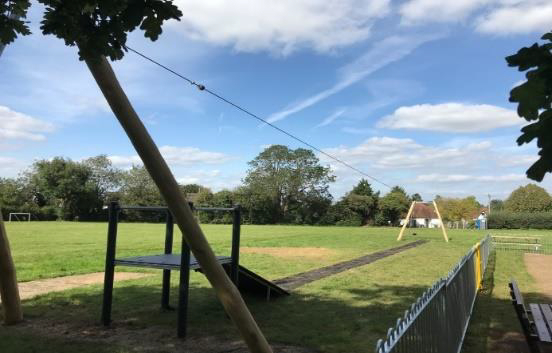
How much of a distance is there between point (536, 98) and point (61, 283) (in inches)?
446

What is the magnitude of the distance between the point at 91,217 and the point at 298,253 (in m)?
62.7

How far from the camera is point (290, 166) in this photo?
3403 inches

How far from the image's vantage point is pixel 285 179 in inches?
3273

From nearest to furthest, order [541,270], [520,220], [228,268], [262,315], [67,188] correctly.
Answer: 1. [262,315]
2. [228,268]
3. [541,270]
4. [520,220]
5. [67,188]

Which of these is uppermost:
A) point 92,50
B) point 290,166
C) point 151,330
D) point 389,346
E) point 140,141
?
point 290,166

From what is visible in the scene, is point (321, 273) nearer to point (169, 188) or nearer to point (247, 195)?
→ point (169, 188)

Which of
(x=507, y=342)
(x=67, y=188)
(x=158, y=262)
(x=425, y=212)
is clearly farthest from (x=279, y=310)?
(x=425, y=212)

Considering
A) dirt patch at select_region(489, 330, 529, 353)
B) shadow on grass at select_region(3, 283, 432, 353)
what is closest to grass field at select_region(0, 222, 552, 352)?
shadow on grass at select_region(3, 283, 432, 353)

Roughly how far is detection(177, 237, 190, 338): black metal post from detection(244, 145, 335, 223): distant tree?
71.8m

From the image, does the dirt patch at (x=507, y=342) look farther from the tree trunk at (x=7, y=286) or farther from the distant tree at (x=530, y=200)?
the distant tree at (x=530, y=200)

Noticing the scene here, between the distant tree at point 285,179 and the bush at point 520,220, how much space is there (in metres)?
26.8

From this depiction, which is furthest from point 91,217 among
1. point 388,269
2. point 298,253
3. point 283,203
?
point 388,269

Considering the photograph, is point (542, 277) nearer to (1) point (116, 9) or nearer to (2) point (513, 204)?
Result: (1) point (116, 9)

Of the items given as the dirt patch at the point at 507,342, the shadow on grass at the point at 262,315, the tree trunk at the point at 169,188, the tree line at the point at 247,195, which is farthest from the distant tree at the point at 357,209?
the tree trunk at the point at 169,188
